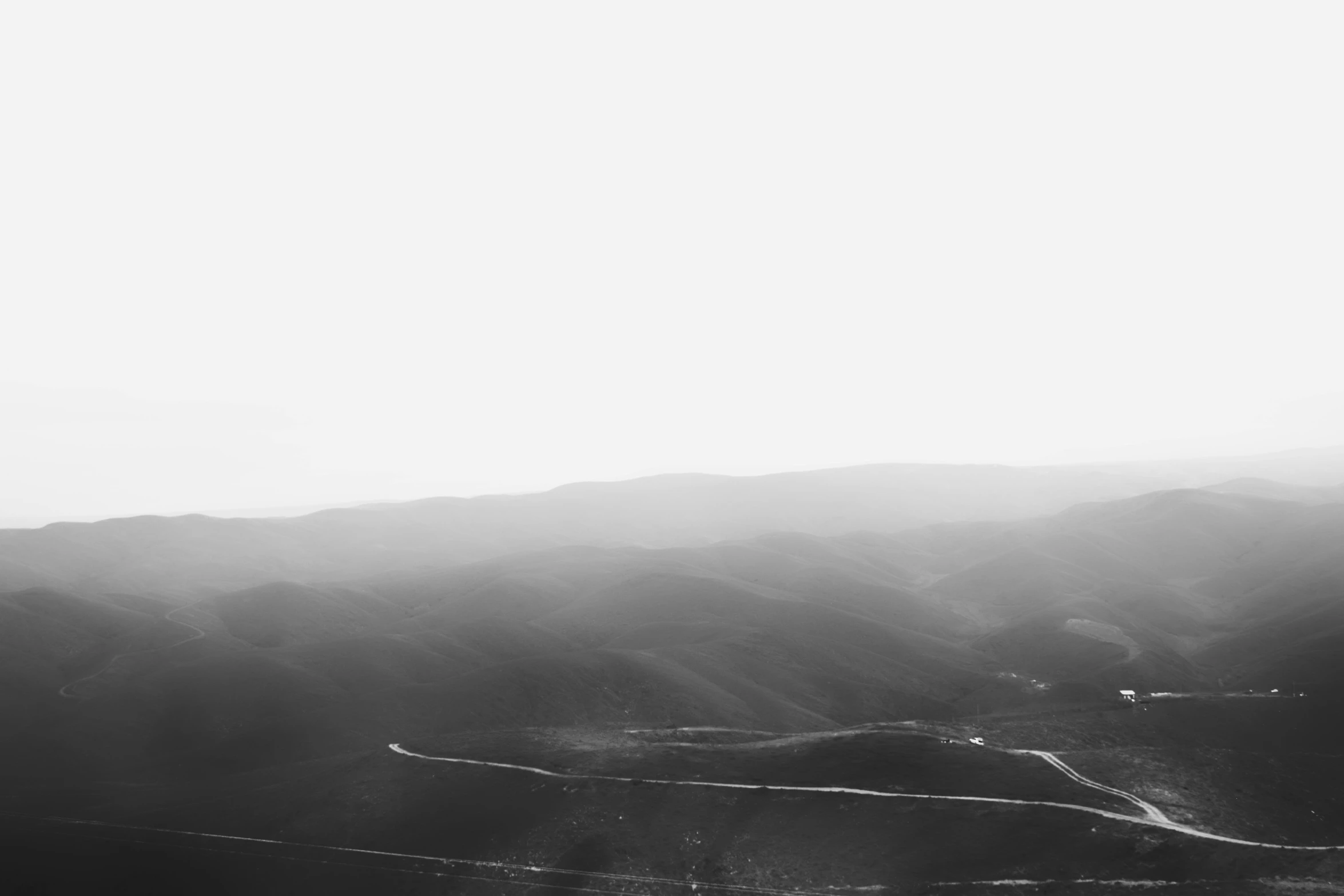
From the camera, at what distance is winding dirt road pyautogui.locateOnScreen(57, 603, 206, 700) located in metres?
71.9

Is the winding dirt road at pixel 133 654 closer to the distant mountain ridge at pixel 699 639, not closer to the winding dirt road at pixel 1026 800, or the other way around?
the distant mountain ridge at pixel 699 639

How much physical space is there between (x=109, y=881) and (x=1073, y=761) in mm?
55748

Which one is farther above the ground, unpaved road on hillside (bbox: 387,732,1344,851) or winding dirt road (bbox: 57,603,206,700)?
winding dirt road (bbox: 57,603,206,700)

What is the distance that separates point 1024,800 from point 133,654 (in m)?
87.4

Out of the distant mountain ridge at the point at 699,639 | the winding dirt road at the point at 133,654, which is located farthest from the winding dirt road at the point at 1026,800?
the winding dirt road at the point at 133,654

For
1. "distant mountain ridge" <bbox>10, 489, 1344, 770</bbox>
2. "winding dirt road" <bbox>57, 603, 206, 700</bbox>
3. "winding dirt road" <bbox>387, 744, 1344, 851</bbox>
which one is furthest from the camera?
"winding dirt road" <bbox>57, 603, 206, 700</bbox>

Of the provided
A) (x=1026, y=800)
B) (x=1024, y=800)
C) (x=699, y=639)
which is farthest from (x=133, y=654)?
(x=1026, y=800)

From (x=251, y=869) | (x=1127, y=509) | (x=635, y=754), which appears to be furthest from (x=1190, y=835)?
(x=1127, y=509)

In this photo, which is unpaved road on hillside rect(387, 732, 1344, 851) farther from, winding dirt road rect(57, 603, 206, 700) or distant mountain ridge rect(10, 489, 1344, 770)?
winding dirt road rect(57, 603, 206, 700)

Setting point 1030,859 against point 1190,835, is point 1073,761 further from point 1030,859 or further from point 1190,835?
point 1030,859

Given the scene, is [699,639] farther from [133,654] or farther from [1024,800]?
[133,654]

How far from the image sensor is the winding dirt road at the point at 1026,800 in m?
38.7

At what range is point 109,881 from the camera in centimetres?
3966

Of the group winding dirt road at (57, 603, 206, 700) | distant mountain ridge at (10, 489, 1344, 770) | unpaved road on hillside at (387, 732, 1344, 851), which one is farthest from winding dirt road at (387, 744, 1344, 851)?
winding dirt road at (57, 603, 206, 700)
